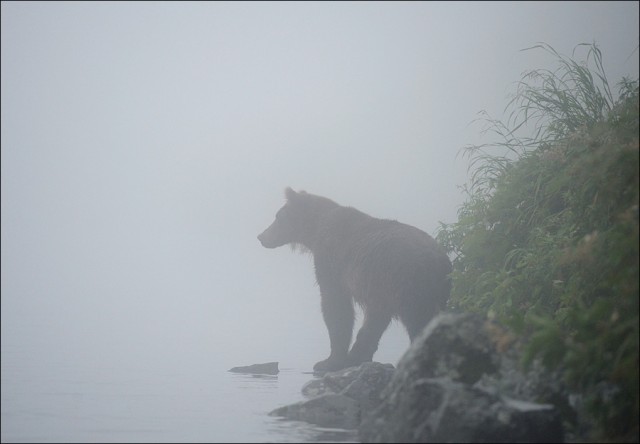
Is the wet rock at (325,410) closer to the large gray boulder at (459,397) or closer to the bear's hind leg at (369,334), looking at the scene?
the large gray boulder at (459,397)

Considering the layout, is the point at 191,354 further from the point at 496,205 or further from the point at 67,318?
the point at 67,318

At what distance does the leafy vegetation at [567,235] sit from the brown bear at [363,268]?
20.4 inches

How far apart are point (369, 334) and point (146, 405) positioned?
420 cm

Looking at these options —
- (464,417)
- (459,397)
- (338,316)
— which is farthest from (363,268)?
(464,417)

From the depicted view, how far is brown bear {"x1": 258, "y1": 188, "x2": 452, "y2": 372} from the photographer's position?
10.2 metres

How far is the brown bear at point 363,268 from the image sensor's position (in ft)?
33.5

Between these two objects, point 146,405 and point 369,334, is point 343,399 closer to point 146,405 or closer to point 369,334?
point 146,405

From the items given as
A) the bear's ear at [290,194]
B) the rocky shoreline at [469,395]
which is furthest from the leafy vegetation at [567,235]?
the bear's ear at [290,194]

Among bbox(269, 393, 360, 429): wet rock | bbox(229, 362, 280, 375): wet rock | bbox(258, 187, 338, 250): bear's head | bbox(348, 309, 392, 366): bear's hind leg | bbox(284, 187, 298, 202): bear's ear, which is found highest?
bbox(284, 187, 298, 202): bear's ear

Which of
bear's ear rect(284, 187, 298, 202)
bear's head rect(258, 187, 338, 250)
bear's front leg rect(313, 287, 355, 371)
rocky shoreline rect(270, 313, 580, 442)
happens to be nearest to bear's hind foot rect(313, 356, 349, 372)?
bear's front leg rect(313, 287, 355, 371)

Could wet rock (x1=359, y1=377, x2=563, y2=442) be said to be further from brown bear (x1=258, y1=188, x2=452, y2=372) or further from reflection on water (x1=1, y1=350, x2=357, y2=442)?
brown bear (x1=258, y1=188, x2=452, y2=372)

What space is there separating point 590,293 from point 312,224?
7.81 metres

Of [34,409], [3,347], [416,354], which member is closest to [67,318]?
[3,347]

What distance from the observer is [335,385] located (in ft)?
30.8
